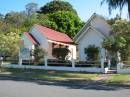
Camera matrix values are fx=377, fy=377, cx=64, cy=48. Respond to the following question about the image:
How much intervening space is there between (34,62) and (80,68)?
5.60 meters

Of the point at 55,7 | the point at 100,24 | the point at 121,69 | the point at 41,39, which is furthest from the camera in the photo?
the point at 55,7

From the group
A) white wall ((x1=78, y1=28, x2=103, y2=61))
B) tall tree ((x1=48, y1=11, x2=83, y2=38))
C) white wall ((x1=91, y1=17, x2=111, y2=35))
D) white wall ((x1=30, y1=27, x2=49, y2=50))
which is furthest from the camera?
tall tree ((x1=48, y1=11, x2=83, y2=38))

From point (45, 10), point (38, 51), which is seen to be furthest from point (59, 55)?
point (45, 10)

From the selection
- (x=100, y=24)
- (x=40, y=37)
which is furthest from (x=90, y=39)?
(x=40, y=37)

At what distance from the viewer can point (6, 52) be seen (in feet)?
127

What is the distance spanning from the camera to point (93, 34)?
4088cm

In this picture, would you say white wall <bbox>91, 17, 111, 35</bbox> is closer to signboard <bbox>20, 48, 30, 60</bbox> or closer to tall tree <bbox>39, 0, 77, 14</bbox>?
signboard <bbox>20, 48, 30, 60</bbox>

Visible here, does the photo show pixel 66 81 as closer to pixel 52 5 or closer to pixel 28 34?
pixel 28 34

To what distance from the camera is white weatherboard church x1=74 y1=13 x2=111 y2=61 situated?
40.4 meters

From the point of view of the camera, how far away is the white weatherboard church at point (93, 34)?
40.4 meters

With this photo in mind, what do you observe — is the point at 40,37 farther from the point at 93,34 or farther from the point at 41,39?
the point at 93,34

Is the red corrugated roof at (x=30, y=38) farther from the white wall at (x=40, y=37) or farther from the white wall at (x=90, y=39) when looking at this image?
the white wall at (x=90, y=39)

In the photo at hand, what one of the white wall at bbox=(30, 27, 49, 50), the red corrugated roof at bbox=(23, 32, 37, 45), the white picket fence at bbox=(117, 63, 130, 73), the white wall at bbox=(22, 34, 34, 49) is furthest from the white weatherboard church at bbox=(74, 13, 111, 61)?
the white picket fence at bbox=(117, 63, 130, 73)

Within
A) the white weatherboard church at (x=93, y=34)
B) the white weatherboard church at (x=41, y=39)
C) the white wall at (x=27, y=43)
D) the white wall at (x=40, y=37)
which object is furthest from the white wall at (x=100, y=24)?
the white wall at (x=27, y=43)
